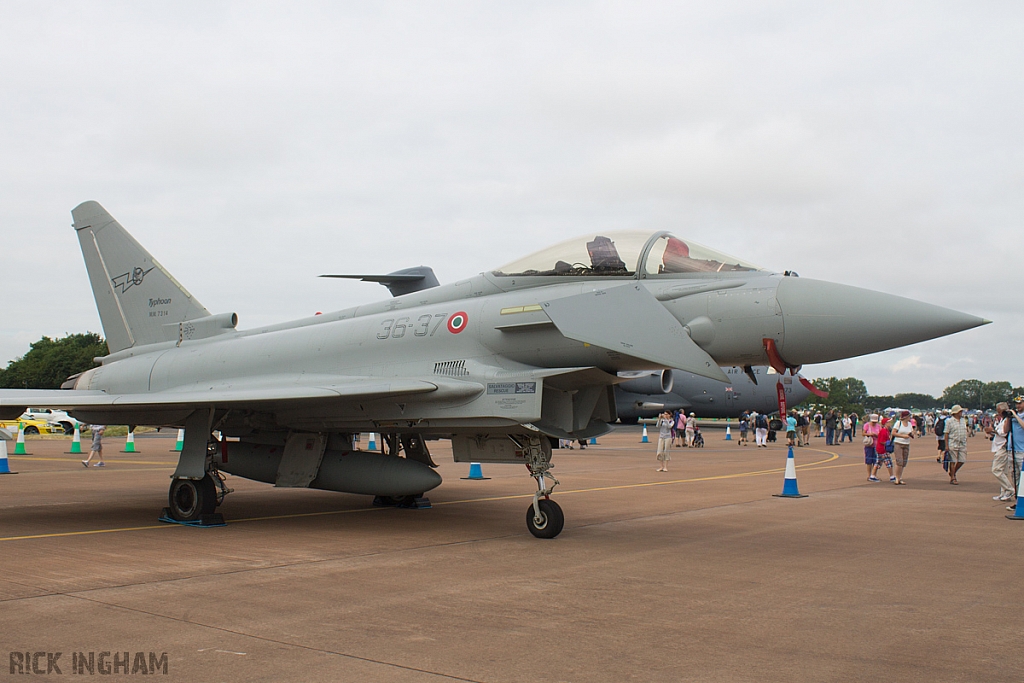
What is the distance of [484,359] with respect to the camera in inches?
352

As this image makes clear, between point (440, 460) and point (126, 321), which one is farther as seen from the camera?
point (440, 460)

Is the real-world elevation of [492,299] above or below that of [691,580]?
above

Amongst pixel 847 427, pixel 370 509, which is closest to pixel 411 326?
pixel 370 509

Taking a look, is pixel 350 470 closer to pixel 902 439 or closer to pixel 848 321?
pixel 848 321

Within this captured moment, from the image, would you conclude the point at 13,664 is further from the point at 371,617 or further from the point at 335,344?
the point at 335,344

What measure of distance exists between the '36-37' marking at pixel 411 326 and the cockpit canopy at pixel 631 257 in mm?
1357

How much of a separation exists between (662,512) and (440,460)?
493 inches

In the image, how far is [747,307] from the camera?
7664mm

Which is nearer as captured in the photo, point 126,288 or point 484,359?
point 484,359

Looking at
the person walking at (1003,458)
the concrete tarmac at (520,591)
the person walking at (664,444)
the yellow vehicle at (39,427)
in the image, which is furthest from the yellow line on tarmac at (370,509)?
the yellow vehicle at (39,427)

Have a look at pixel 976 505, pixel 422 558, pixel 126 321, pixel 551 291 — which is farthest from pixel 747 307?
pixel 126 321

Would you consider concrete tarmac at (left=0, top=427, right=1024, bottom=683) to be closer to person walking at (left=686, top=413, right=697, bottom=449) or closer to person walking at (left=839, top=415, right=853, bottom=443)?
person walking at (left=686, top=413, right=697, bottom=449)

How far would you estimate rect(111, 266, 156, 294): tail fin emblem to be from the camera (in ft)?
41.4

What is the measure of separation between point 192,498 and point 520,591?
544 centimetres
